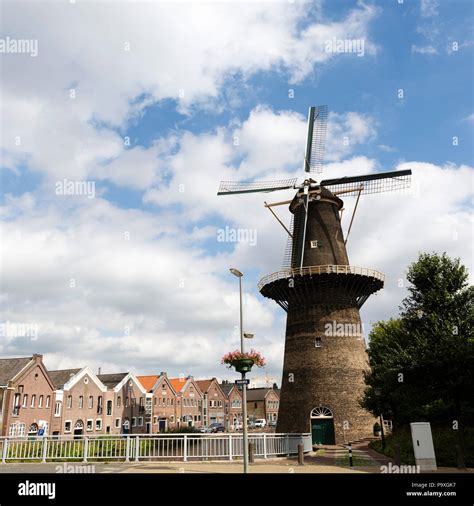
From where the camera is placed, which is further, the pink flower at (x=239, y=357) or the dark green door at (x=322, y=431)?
the dark green door at (x=322, y=431)

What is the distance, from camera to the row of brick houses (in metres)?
41.5

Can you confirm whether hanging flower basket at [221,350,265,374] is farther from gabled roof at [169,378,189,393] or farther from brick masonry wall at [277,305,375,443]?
gabled roof at [169,378,189,393]

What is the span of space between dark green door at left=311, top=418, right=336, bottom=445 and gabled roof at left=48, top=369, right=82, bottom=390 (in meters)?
29.6

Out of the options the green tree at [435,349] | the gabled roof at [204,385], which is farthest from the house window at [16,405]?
the gabled roof at [204,385]

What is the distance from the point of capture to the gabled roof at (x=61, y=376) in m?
48.4

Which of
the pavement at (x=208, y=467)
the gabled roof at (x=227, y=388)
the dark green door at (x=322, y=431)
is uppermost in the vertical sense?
the gabled roof at (x=227, y=388)

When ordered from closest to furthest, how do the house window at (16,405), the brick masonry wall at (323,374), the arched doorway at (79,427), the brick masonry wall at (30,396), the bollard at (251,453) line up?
the bollard at (251,453) < the brick masonry wall at (323,374) < the brick masonry wall at (30,396) < the house window at (16,405) < the arched doorway at (79,427)

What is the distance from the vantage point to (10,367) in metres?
42.6

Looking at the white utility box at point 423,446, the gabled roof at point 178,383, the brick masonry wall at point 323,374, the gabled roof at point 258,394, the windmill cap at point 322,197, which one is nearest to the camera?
the white utility box at point 423,446

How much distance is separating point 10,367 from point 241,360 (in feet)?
112

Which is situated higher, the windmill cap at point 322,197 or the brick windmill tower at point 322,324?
the windmill cap at point 322,197

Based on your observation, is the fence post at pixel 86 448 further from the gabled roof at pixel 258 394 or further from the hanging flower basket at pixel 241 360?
the gabled roof at pixel 258 394
